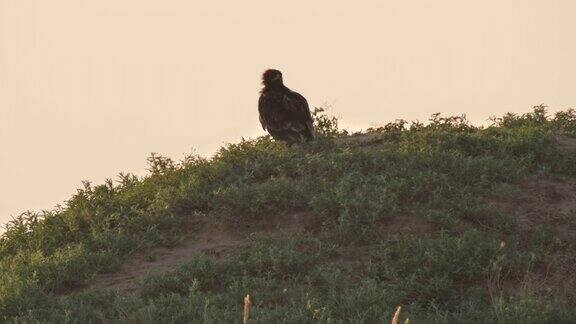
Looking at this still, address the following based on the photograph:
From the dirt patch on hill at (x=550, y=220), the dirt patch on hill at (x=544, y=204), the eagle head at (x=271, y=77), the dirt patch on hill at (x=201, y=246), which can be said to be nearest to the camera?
the dirt patch on hill at (x=550, y=220)

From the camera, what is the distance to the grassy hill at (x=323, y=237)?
9109 millimetres

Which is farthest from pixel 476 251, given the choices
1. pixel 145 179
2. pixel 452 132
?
pixel 145 179

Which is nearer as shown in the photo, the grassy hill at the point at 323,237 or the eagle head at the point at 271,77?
the grassy hill at the point at 323,237

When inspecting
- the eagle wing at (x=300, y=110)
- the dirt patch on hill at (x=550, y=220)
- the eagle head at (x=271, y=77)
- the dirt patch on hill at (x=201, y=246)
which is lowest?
the dirt patch on hill at (x=550, y=220)

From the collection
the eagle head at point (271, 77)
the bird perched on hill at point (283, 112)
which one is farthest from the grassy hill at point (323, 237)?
the eagle head at point (271, 77)

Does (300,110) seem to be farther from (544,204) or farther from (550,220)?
(550,220)

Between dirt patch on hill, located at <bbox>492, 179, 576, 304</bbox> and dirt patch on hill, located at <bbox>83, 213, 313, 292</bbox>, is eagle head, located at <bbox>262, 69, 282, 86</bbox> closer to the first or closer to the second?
dirt patch on hill, located at <bbox>83, 213, 313, 292</bbox>

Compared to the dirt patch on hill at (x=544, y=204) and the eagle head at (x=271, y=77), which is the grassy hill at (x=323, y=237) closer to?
the dirt patch on hill at (x=544, y=204)

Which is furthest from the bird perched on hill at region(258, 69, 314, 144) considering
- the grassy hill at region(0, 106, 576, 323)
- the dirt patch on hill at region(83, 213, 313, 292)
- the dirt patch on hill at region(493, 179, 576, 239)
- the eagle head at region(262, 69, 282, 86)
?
the dirt patch on hill at region(493, 179, 576, 239)

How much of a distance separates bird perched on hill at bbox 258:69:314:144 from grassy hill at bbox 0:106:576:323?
0.30 meters

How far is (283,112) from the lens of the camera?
14.8 metres

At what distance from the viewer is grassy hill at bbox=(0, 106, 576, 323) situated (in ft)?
29.9

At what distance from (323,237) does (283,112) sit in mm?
4353

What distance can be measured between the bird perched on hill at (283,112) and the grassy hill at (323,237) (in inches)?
11.9
